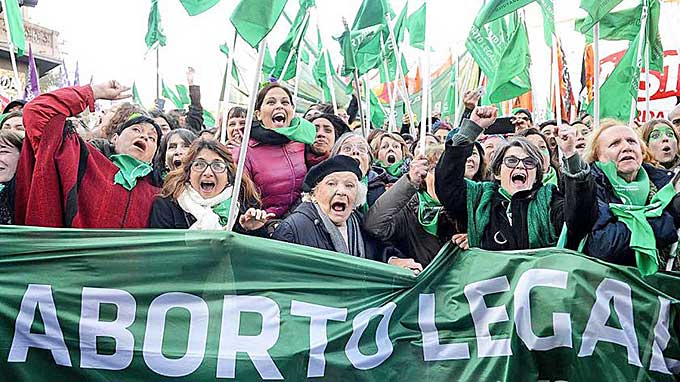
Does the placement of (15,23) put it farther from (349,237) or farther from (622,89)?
(622,89)

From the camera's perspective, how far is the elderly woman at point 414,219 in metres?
3.95

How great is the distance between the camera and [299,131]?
185 inches

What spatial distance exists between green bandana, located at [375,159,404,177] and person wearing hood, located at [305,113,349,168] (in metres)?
0.53

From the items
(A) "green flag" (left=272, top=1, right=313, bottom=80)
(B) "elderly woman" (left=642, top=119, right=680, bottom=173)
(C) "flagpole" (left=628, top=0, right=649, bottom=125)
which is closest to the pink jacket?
(B) "elderly woman" (left=642, top=119, right=680, bottom=173)

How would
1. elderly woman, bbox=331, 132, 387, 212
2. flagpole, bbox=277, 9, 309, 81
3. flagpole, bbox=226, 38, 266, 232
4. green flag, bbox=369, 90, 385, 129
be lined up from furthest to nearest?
green flag, bbox=369, 90, 385, 129, flagpole, bbox=277, 9, 309, 81, elderly woman, bbox=331, 132, 387, 212, flagpole, bbox=226, 38, 266, 232

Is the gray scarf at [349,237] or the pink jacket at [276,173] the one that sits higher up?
the pink jacket at [276,173]

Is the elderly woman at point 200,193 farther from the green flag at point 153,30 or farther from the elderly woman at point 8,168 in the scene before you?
the green flag at point 153,30

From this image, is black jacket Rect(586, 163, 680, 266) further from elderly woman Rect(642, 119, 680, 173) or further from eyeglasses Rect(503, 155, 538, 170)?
elderly woman Rect(642, 119, 680, 173)

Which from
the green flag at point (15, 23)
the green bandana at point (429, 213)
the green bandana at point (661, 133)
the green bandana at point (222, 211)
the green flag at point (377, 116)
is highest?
the green flag at point (15, 23)

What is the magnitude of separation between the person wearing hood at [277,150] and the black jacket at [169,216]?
1.97 feet

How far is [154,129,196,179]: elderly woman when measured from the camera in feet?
14.1

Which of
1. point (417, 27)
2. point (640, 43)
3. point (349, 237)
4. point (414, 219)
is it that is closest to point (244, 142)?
point (349, 237)

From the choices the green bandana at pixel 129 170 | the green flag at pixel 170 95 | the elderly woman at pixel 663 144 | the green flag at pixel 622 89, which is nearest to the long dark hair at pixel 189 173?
the green bandana at pixel 129 170

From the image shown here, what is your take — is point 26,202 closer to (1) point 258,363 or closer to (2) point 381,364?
(1) point 258,363
